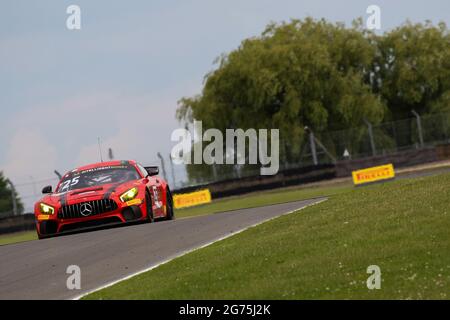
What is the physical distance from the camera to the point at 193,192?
42719 mm

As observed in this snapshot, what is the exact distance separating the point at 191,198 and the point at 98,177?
22.3 metres

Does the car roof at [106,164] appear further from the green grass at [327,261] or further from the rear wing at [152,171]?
the green grass at [327,261]

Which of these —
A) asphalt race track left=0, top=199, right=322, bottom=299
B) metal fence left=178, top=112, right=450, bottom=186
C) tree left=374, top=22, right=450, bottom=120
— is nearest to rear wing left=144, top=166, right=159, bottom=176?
asphalt race track left=0, top=199, right=322, bottom=299

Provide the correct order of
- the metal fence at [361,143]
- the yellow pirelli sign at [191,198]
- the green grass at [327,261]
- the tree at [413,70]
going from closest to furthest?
1. the green grass at [327,261]
2. the yellow pirelli sign at [191,198]
3. the metal fence at [361,143]
4. the tree at [413,70]

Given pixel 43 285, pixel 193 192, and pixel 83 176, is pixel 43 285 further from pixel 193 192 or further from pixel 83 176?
pixel 193 192

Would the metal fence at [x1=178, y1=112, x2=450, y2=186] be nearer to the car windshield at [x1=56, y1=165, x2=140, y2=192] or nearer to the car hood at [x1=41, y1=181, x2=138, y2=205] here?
the car windshield at [x1=56, y1=165, x2=140, y2=192]

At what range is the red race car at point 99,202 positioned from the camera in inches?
738

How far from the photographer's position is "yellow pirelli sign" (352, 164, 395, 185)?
37812 millimetres

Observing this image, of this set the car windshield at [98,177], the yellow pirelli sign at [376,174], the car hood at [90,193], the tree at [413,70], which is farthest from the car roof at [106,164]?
the tree at [413,70]

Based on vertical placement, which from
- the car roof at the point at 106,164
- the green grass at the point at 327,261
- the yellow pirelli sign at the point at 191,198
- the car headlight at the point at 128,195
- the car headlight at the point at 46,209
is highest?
the car roof at the point at 106,164

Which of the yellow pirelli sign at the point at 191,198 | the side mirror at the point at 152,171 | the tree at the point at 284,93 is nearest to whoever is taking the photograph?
the side mirror at the point at 152,171

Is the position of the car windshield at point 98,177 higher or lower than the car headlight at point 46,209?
higher

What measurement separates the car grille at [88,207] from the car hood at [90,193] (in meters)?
0.08
